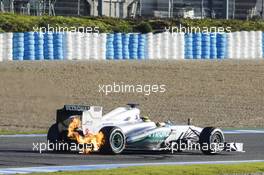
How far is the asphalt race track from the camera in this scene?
15.0 m

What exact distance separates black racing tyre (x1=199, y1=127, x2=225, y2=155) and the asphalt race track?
0.15 m

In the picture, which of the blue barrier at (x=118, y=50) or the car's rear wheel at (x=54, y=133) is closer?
the car's rear wheel at (x=54, y=133)

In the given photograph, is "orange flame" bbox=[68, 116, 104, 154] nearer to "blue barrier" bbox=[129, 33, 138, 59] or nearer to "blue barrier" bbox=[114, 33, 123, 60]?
"blue barrier" bbox=[114, 33, 123, 60]

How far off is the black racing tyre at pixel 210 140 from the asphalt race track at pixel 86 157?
0.15m

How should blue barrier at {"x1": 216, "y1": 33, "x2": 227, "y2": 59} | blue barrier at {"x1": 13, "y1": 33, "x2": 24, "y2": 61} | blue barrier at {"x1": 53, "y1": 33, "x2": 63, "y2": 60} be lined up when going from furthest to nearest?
blue barrier at {"x1": 216, "y1": 33, "x2": 227, "y2": 59} → blue barrier at {"x1": 53, "y1": 33, "x2": 63, "y2": 60} → blue barrier at {"x1": 13, "y1": 33, "x2": 24, "y2": 61}

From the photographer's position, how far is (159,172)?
45.4ft

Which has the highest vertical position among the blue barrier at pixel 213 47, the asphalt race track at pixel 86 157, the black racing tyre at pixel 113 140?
the blue barrier at pixel 213 47

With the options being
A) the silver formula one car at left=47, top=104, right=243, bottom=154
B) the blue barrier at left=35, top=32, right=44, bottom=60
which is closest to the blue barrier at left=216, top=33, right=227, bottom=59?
the blue barrier at left=35, top=32, right=44, bottom=60

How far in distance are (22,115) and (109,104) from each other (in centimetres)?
290

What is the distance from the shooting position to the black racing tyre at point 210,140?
1695cm

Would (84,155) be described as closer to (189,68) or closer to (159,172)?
(159,172)

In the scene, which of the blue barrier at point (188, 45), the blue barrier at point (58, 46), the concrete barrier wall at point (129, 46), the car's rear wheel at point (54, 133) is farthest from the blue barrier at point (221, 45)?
the car's rear wheel at point (54, 133)

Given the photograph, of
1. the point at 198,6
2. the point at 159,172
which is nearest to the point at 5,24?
the point at 198,6

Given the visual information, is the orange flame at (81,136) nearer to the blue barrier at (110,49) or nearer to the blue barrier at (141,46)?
the blue barrier at (110,49)
